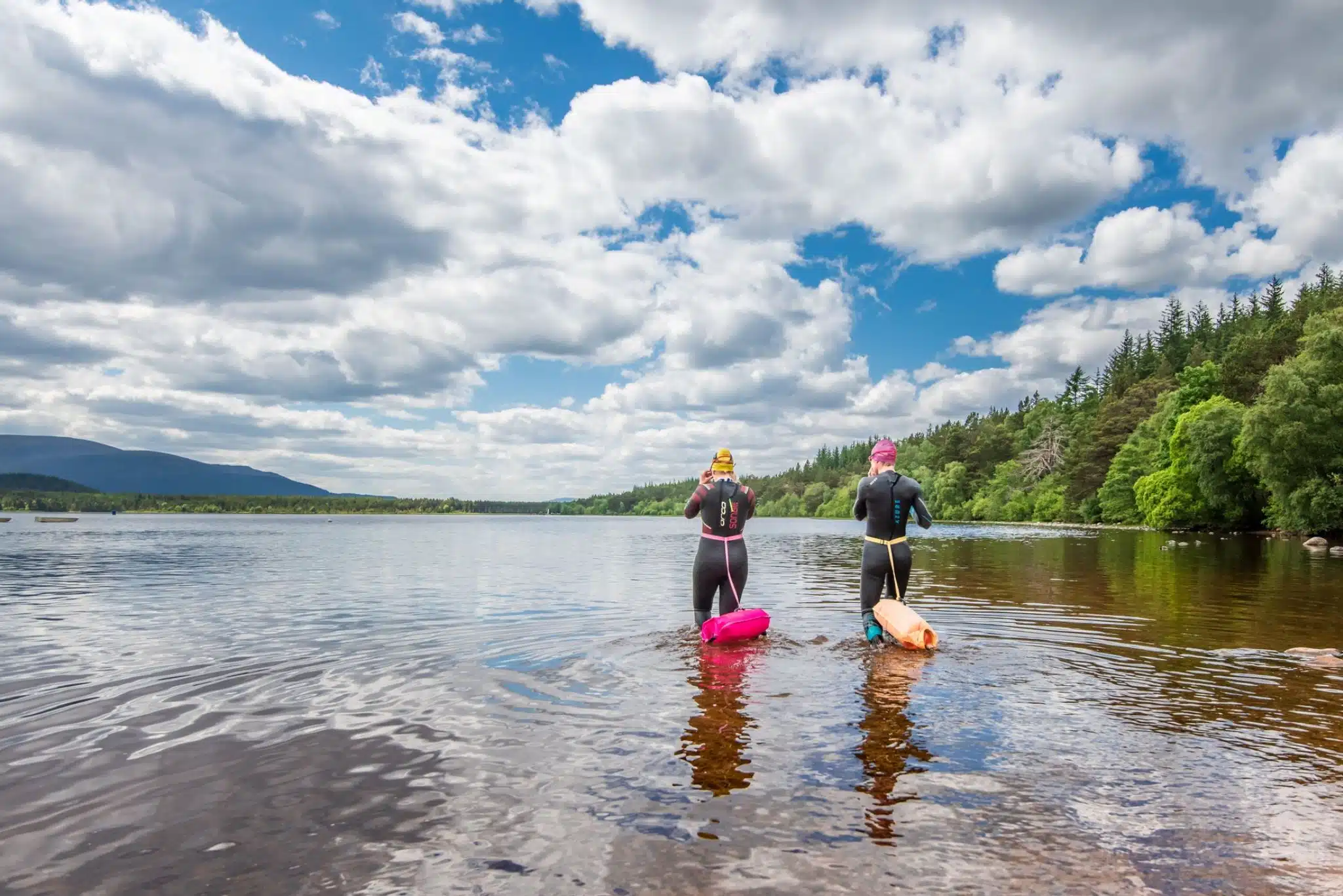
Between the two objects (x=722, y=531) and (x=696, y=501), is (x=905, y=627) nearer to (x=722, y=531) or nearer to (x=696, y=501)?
(x=722, y=531)

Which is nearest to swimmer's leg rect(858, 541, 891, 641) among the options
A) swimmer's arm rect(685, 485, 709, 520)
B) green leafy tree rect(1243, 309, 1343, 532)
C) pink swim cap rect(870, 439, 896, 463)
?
pink swim cap rect(870, 439, 896, 463)

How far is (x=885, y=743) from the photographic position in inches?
303

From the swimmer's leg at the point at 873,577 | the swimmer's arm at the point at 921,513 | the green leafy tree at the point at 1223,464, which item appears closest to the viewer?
the swimmer's arm at the point at 921,513

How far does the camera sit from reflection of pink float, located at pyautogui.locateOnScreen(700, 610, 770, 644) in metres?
13.5

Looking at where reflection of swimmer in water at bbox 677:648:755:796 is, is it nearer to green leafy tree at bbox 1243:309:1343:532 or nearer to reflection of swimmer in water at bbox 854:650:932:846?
reflection of swimmer in water at bbox 854:650:932:846

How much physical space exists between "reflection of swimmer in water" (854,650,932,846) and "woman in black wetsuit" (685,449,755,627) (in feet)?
10.9

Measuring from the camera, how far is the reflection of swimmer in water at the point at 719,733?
673cm

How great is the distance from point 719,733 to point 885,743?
5.56 feet

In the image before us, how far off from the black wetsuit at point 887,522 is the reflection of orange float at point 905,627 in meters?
0.45

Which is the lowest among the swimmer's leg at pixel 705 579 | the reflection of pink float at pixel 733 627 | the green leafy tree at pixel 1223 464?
the reflection of pink float at pixel 733 627

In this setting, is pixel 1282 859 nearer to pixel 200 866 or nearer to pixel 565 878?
pixel 565 878

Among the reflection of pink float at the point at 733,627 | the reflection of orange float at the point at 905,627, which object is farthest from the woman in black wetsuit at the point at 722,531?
the reflection of orange float at the point at 905,627

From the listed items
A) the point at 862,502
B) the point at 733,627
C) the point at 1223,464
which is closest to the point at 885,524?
the point at 862,502

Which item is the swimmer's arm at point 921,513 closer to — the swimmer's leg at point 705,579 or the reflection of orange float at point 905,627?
the reflection of orange float at point 905,627
